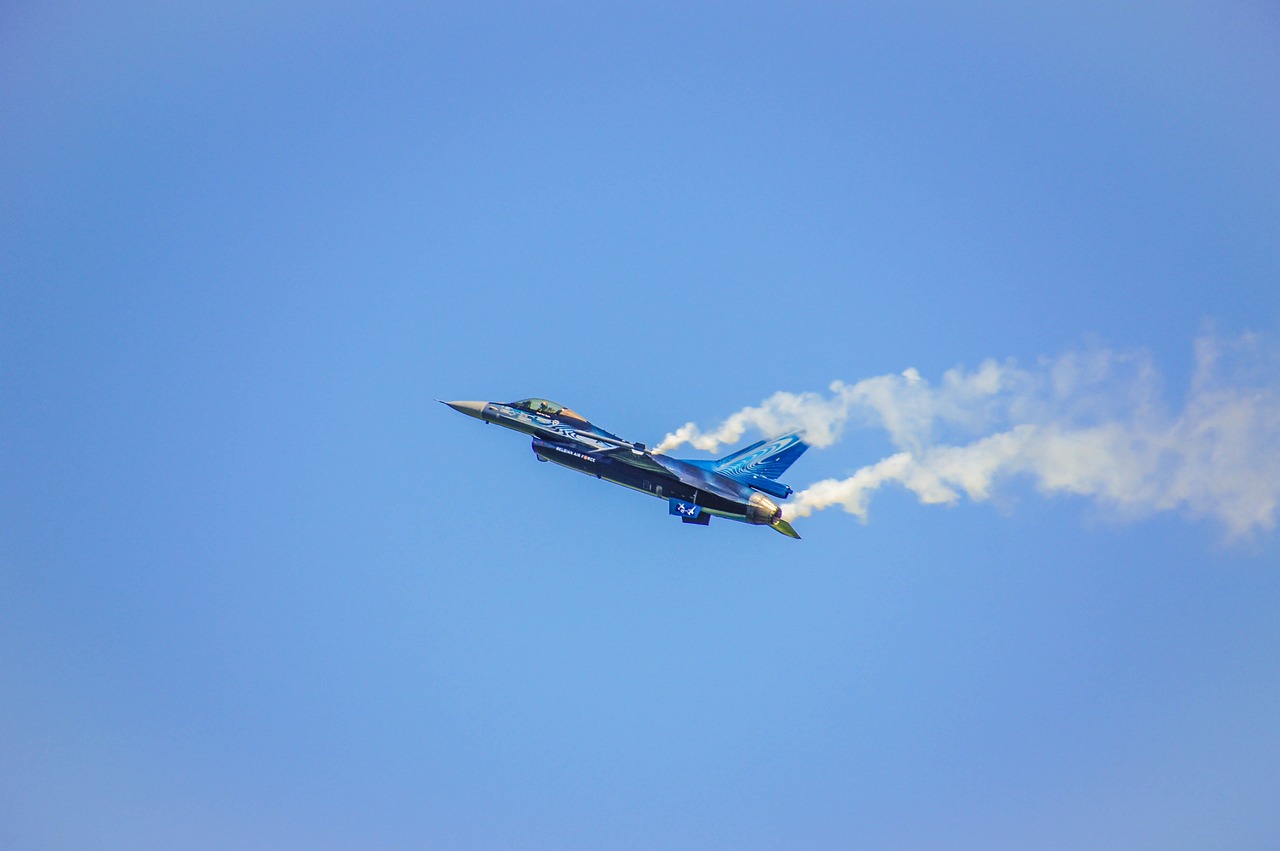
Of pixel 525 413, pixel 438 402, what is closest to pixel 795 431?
pixel 525 413

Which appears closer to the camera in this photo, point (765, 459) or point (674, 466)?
point (674, 466)

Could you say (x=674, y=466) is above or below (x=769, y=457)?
below

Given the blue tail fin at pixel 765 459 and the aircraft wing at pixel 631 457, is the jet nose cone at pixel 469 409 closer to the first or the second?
the aircraft wing at pixel 631 457

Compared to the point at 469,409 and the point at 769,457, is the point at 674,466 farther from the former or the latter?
the point at 469,409

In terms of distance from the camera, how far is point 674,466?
6462 cm

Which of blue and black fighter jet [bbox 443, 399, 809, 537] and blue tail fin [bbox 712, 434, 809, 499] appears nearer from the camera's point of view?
blue and black fighter jet [bbox 443, 399, 809, 537]

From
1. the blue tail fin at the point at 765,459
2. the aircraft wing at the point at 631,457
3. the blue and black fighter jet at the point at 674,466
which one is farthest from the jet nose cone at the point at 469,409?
the blue tail fin at the point at 765,459

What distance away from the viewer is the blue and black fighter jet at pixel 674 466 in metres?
64.4

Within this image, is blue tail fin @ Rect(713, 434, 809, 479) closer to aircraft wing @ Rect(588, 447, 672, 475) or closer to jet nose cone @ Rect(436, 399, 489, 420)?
aircraft wing @ Rect(588, 447, 672, 475)

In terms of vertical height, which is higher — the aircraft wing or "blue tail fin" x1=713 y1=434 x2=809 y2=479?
"blue tail fin" x1=713 y1=434 x2=809 y2=479

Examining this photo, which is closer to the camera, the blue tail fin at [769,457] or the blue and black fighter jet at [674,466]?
the blue and black fighter jet at [674,466]

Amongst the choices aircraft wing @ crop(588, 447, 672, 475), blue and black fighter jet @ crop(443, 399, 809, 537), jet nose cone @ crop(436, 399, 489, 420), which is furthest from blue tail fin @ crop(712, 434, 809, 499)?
jet nose cone @ crop(436, 399, 489, 420)

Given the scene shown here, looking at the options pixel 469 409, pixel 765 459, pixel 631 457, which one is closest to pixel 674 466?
pixel 631 457

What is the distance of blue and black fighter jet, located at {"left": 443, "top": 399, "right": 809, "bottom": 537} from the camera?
64.4 metres
